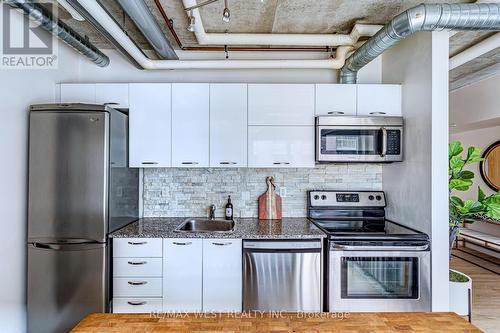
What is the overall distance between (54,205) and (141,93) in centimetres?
121

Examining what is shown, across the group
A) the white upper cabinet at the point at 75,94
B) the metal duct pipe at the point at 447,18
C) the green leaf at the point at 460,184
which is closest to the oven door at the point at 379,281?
the green leaf at the point at 460,184

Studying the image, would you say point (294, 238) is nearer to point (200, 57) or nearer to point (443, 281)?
point (443, 281)

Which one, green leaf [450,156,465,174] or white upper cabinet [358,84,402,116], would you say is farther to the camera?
white upper cabinet [358,84,402,116]

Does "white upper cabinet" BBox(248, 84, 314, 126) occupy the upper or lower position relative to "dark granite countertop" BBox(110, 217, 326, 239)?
upper

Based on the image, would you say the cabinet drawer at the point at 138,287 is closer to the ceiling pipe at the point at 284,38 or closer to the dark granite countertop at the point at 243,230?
the dark granite countertop at the point at 243,230

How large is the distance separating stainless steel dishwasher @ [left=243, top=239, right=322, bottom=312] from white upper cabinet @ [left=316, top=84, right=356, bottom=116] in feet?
4.02

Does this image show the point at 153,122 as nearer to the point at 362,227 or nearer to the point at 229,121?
the point at 229,121

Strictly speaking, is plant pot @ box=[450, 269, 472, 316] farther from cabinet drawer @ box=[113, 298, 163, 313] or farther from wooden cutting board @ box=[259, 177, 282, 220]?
cabinet drawer @ box=[113, 298, 163, 313]

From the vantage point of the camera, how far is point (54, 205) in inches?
92.7

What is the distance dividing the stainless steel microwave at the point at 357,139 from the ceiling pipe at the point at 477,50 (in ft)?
3.91

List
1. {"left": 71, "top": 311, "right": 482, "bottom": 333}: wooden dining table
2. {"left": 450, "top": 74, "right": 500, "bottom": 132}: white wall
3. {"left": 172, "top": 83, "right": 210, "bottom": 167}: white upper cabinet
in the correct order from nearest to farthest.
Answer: {"left": 71, "top": 311, "right": 482, "bottom": 333}: wooden dining table, {"left": 172, "top": 83, "right": 210, "bottom": 167}: white upper cabinet, {"left": 450, "top": 74, "right": 500, "bottom": 132}: white wall

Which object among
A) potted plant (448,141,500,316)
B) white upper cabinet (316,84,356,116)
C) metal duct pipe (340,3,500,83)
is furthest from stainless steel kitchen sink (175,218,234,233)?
metal duct pipe (340,3,500,83)

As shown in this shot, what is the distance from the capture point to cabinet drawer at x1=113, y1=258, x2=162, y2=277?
2449 mm

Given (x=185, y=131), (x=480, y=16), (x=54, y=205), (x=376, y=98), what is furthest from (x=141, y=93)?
(x=480, y=16)
